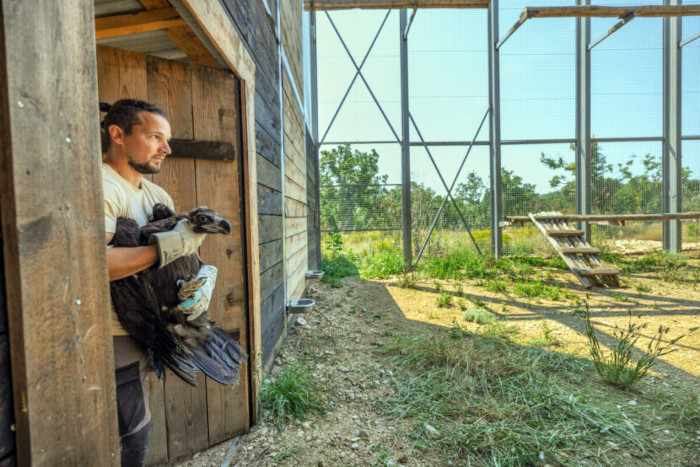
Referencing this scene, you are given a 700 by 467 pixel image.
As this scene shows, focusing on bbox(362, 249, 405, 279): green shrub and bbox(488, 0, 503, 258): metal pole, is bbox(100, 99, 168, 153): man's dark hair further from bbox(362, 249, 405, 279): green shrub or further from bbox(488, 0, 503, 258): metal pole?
bbox(488, 0, 503, 258): metal pole

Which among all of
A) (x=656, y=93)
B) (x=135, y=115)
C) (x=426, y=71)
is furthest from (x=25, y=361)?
(x=656, y=93)

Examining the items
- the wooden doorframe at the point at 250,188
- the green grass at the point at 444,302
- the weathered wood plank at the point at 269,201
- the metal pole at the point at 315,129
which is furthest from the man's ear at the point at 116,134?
the metal pole at the point at 315,129

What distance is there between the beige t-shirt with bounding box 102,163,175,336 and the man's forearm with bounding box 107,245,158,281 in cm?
10

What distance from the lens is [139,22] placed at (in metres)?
1.47

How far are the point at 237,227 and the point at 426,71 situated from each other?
26.1 feet

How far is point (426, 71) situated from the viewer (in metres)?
8.45

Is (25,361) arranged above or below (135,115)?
below

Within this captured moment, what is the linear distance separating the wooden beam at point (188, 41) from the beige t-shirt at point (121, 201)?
680 millimetres

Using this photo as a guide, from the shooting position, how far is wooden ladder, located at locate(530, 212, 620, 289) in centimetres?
589

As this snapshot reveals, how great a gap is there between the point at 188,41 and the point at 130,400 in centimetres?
147

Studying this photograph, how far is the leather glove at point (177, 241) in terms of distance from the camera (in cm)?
109

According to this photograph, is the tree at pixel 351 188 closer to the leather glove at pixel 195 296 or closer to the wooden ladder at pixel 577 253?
the wooden ladder at pixel 577 253

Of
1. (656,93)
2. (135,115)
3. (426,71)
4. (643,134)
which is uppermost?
(426,71)

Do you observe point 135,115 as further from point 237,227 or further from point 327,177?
point 327,177
